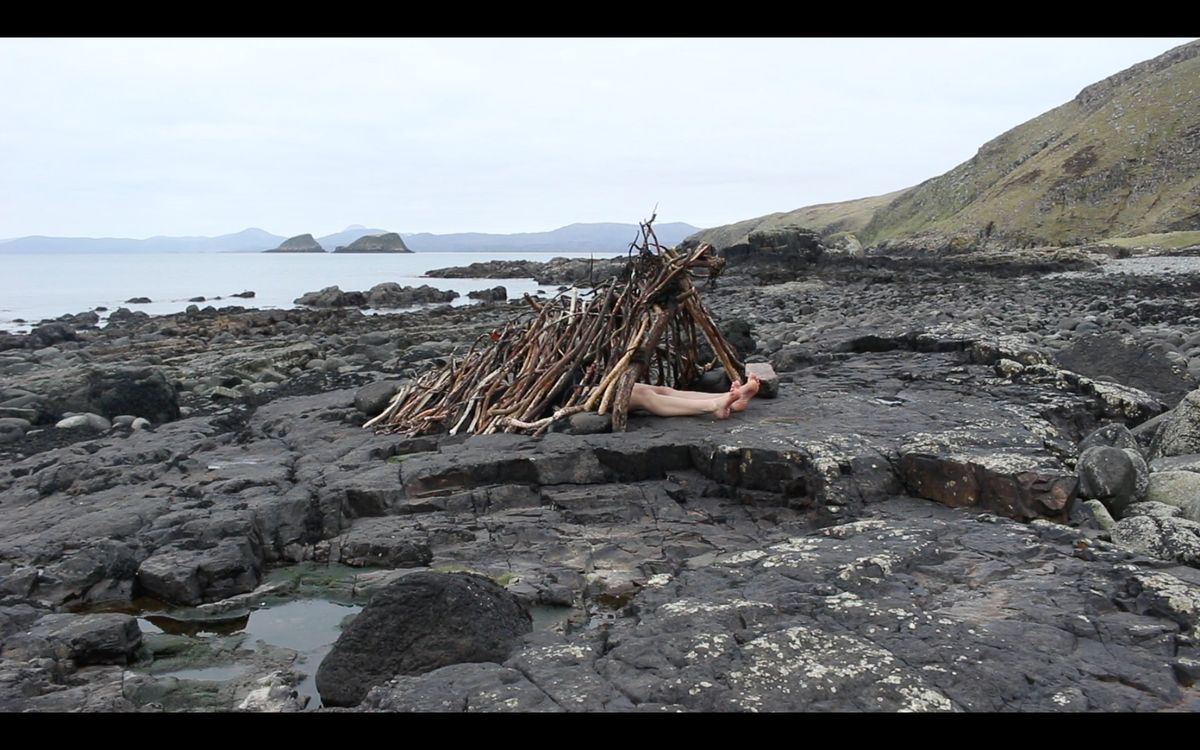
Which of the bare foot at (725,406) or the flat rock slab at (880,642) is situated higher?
the bare foot at (725,406)

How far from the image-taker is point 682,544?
17.7 ft

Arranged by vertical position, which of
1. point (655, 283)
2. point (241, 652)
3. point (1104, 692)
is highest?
point (655, 283)

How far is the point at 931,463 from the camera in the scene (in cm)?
566

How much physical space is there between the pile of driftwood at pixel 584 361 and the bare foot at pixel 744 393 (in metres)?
0.83

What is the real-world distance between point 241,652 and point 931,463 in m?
4.59

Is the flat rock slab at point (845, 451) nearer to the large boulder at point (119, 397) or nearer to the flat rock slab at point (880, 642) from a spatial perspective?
the flat rock slab at point (880, 642)

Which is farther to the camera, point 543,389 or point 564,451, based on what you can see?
point 543,389

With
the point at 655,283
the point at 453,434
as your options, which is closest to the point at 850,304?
the point at 655,283

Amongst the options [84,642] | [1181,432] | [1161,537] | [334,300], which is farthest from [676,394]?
[334,300]

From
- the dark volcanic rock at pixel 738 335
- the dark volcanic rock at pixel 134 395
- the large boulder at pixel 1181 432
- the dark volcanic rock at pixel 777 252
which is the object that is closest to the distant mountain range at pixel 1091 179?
the dark volcanic rock at pixel 777 252

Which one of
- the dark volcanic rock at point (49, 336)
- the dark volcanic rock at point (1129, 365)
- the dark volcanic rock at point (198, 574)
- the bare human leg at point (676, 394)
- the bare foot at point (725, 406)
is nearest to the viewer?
the dark volcanic rock at point (198, 574)

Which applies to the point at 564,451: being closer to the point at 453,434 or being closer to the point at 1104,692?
the point at 453,434

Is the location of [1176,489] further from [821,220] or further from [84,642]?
[821,220]

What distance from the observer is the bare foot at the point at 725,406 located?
745 cm
